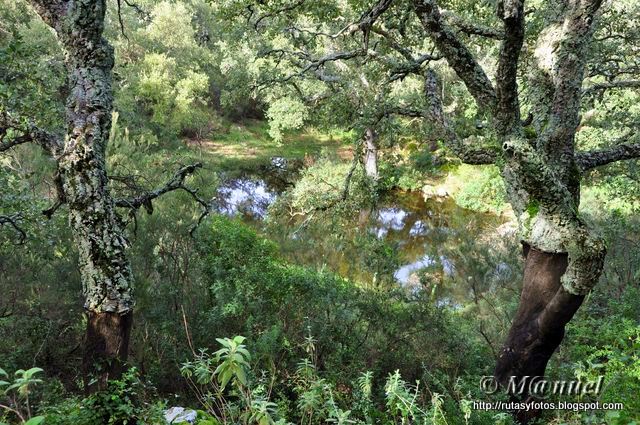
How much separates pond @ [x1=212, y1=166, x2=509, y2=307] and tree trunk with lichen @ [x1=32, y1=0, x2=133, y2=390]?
3950 millimetres

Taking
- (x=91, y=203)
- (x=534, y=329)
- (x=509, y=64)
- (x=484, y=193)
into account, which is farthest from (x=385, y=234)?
(x=91, y=203)

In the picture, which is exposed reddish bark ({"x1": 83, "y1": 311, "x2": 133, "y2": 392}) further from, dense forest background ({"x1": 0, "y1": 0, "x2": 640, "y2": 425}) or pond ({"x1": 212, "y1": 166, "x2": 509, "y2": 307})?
pond ({"x1": 212, "y1": 166, "x2": 509, "y2": 307})

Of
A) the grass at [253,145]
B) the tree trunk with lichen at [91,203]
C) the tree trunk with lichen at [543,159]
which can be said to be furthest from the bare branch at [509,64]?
the grass at [253,145]

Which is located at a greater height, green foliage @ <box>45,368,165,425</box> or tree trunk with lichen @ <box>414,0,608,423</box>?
tree trunk with lichen @ <box>414,0,608,423</box>

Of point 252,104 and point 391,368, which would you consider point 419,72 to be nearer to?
point 391,368

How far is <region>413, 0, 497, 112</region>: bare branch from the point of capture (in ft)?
13.0

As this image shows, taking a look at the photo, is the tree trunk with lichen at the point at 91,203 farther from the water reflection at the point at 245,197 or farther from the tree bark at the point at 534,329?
the water reflection at the point at 245,197

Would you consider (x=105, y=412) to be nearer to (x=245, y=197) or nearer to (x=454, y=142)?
(x=454, y=142)

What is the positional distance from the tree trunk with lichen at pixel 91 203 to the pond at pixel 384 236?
3.95 m

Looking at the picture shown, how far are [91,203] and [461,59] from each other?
11.4 ft

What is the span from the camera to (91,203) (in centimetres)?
371

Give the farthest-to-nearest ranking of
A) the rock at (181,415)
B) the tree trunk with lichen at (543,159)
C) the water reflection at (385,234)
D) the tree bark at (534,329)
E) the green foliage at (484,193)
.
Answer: the green foliage at (484,193)
the water reflection at (385,234)
the tree bark at (534,329)
the tree trunk with lichen at (543,159)
the rock at (181,415)

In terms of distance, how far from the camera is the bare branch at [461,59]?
13.0ft

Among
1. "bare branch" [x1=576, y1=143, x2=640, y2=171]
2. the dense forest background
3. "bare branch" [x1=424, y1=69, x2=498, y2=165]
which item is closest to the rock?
the dense forest background
